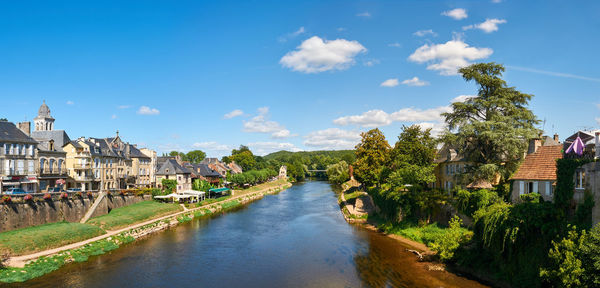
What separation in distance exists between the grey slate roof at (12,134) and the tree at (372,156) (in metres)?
47.2

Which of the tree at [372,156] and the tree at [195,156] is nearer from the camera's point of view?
the tree at [372,156]

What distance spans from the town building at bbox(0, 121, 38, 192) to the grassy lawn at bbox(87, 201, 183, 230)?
396 inches

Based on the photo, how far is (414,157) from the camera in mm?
49281

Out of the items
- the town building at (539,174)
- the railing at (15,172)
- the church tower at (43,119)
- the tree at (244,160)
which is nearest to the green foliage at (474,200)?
the town building at (539,174)

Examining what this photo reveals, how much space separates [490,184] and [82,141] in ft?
191

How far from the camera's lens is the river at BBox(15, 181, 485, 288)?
89.1 ft

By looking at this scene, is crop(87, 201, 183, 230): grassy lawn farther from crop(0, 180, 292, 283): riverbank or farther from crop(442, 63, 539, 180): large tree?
crop(442, 63, 539, 180): large tree

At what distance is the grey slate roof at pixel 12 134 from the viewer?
43128 millimetres

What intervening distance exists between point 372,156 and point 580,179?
38.3 m

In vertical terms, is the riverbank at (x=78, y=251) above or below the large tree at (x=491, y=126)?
below

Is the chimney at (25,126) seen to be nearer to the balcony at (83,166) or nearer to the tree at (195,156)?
the balcony at (83,166)

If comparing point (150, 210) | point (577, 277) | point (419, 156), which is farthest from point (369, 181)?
point (577, 277)

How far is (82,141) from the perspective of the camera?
57531mm

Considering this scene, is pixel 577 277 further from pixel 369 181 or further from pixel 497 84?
pixel 369 181
